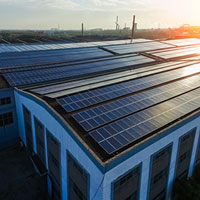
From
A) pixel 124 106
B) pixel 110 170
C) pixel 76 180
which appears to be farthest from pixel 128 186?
pixel 124 106

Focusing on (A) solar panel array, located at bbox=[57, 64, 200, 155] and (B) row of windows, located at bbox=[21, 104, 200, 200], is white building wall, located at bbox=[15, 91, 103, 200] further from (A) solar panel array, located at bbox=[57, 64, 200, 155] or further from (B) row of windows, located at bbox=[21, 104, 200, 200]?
(A) solar panel array, located at bbox=[57, 64, 200, 155]

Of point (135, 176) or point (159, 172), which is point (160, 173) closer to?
point (159, 172)

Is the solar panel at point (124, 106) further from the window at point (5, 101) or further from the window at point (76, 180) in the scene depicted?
the window at point (5, 101)

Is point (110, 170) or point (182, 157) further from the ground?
A: point (110, 170)

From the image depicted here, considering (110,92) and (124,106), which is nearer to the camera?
(124,106)

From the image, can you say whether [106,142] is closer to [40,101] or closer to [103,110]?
[103,110]

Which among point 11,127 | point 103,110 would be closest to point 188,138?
point 103,110
